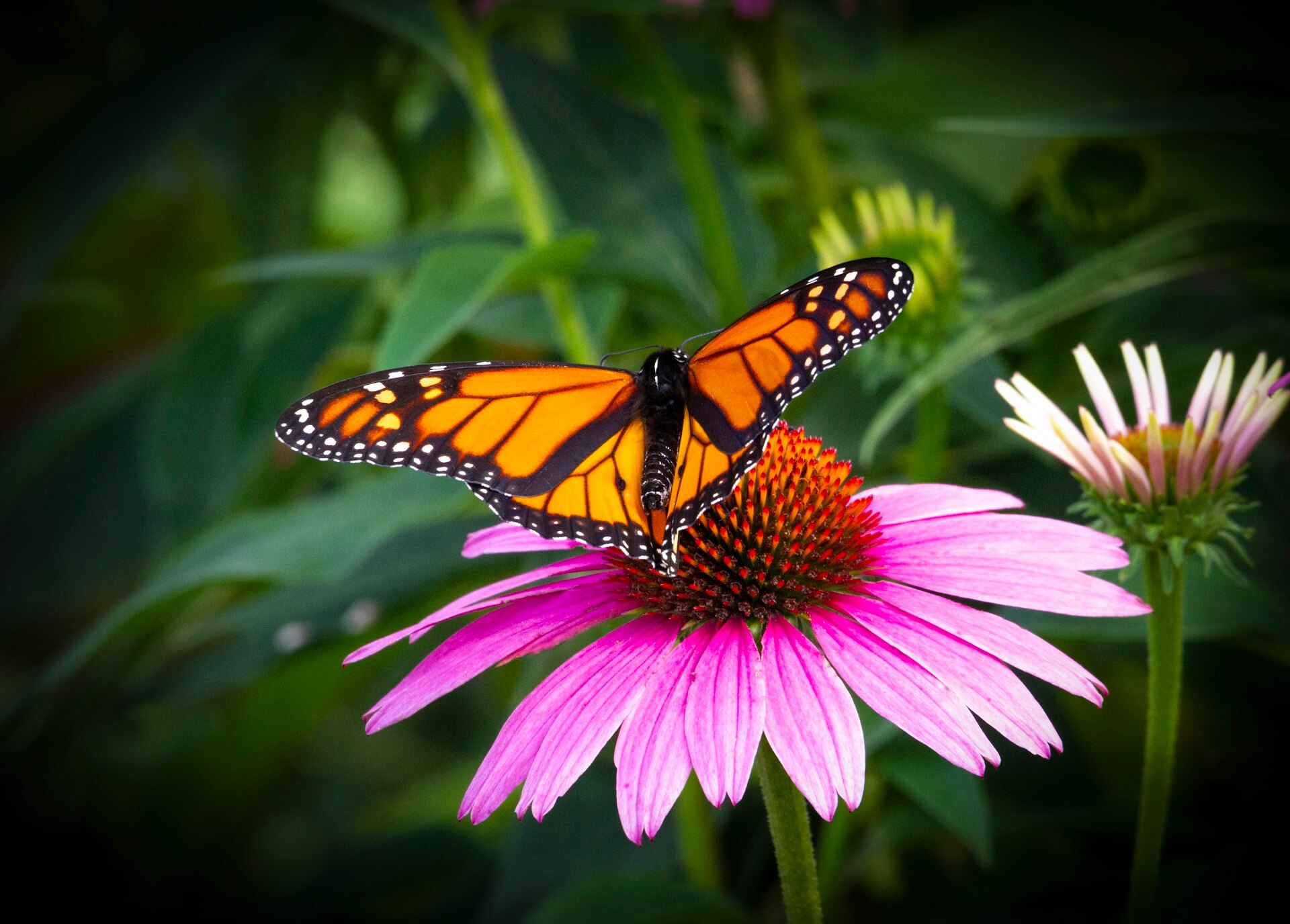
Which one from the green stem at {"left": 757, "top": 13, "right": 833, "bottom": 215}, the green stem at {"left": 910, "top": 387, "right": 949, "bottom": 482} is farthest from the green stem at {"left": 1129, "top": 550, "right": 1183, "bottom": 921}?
the green stem at {"left": 757, "top": 13, "right": 833, "bottom": 215}

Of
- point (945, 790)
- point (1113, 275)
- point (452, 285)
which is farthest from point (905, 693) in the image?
point (452, 285)

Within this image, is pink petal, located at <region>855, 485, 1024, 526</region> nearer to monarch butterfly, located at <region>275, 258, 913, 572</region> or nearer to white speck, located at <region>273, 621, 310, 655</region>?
monarch butterfly, located at <region>275, 258, 913, 572</region>

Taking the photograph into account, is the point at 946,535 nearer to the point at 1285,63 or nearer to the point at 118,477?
the point at 1285,63

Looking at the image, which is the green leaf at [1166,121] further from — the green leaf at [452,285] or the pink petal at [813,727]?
the pink petal at [813,727]

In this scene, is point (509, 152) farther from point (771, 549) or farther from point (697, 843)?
point (697, 843)

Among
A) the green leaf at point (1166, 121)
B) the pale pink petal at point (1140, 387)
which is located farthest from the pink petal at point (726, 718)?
the green leaf at point (1166, 121)

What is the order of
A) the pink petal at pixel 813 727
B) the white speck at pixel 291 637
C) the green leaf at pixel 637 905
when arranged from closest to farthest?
the pink petal at pixel 813 727, the green leaf at pixel 637 905, the white speck at pixel 291 637

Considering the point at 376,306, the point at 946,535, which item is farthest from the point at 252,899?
the point at 946,535
